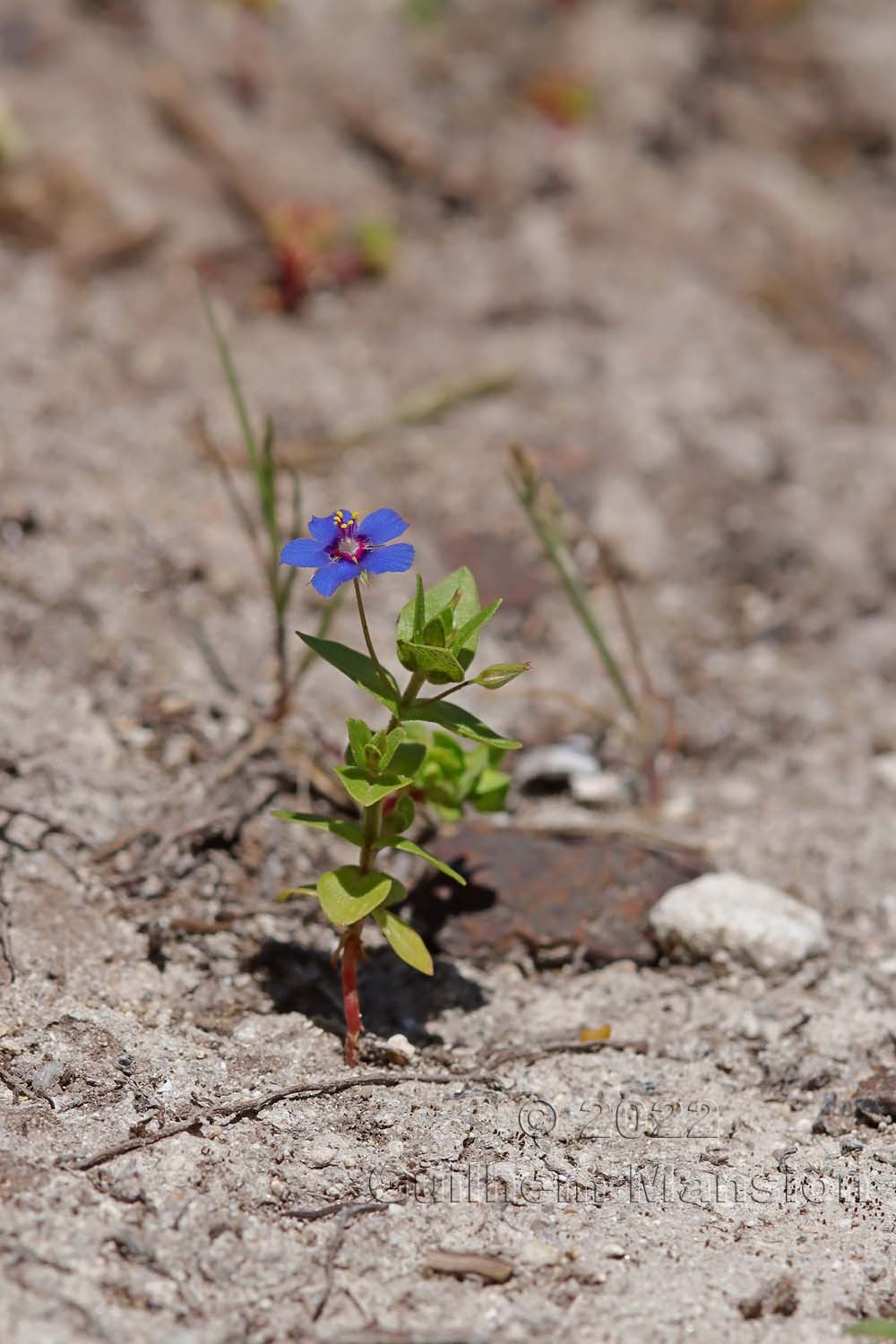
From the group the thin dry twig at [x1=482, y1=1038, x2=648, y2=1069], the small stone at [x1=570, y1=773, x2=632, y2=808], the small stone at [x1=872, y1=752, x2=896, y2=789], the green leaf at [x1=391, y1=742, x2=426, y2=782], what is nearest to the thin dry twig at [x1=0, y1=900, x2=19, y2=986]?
the green leaf at [x1=391, y1=742, x2=426, y2=782]

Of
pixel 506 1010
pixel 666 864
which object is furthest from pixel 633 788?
pixel 506 1010

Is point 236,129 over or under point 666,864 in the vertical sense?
over

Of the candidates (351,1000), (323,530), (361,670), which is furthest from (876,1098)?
(323,530)

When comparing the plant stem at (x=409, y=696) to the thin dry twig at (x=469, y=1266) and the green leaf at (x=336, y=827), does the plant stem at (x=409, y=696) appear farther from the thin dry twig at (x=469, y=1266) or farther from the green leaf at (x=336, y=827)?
the thin dry twig at (x=469, y=1266)

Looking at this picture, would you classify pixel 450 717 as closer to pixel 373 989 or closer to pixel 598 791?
pixel 373 989

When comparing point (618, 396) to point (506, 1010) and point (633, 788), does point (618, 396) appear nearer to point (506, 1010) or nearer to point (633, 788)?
point (633, 788)

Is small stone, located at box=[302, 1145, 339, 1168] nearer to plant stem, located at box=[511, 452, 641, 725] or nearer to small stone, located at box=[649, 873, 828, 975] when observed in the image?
small stone, located at box=[649, 873, 828, 975]

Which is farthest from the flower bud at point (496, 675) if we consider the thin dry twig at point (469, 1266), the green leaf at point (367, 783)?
the thin dry twig at point (469, 1266)
